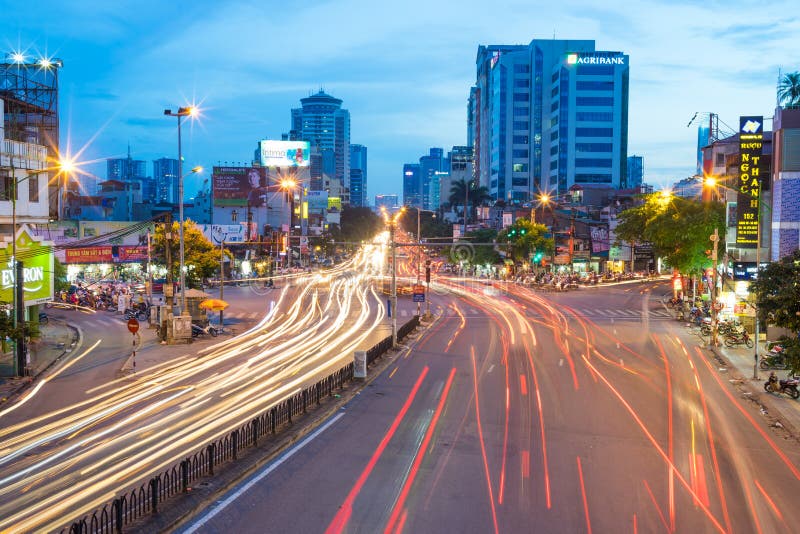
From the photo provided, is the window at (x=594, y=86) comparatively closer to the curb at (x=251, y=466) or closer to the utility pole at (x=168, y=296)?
the utility pole at (x=168, y=296)

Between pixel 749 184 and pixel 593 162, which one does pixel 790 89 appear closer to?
pixel 749 184

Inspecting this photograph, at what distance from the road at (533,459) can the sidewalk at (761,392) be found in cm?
67

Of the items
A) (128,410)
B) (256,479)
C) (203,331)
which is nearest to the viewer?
(256,479)

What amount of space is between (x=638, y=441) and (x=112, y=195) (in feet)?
377

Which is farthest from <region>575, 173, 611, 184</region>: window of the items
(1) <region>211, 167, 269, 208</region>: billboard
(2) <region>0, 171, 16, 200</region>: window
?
(2) <region>0, 171, 16, 200</region>: window

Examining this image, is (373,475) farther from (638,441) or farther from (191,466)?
(638,441)

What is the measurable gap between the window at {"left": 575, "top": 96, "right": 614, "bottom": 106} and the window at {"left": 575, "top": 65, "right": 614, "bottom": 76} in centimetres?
512

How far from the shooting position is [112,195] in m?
118

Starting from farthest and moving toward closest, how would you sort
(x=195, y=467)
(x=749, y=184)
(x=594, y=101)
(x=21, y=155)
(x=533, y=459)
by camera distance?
(x=594, y=101)
(x=749, y=184)
(x=21, y=155)
(x=533, y=459)
(x=195, y=467)

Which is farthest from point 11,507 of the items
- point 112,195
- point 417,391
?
point 112,195

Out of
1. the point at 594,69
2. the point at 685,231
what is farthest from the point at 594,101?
the point at 685,231

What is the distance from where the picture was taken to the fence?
12.1 metres

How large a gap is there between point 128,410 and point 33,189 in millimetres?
19499

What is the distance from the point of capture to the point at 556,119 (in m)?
146
